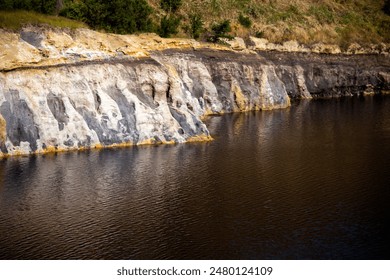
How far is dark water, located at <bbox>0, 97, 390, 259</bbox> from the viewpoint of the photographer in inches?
1281

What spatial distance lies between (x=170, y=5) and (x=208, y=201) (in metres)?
62.5

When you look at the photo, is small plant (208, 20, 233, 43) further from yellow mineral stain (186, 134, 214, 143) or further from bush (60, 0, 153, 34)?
yellow mineral stain (186, 134, 214, 143)

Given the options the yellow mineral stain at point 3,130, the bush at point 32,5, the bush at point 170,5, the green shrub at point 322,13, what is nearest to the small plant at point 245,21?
the bush at point 170,5

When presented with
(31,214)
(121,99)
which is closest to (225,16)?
(121,99)

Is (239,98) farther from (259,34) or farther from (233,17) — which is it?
(233,17)

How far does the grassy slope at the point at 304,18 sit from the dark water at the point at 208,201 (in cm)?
4307

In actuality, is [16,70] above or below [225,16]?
below

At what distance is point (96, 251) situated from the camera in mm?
32375

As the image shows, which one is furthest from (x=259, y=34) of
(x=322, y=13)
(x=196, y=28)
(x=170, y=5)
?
(x=322, y=13)

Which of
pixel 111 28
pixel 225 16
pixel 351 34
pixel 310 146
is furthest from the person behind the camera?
pixel 351 34

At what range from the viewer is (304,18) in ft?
381

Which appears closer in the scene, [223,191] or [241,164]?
[223,191]

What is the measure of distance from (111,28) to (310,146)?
29087 millimetres
